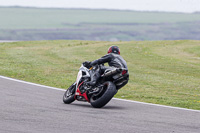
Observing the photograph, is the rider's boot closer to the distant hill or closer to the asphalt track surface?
the asphalt track surface

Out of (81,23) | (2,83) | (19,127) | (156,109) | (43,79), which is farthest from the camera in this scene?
(81,23)

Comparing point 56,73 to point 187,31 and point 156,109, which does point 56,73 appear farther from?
point 187,31

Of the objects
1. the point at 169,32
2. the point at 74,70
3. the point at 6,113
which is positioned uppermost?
the point at 6,113

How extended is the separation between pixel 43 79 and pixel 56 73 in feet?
6.97

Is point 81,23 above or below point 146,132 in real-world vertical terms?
below

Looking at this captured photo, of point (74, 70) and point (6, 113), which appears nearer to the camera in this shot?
point (6, 113)

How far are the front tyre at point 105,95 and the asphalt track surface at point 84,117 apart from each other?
0.14m

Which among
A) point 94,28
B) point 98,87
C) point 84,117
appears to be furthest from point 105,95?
point 94,28

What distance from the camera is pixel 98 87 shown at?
9.95 meters

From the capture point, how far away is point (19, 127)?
23.9ft

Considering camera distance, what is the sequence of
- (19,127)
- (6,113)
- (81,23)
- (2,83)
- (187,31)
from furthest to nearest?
1. (81,23)
2. (187,31)
3. (2,83)
4. (6,113)
5. (19,127)

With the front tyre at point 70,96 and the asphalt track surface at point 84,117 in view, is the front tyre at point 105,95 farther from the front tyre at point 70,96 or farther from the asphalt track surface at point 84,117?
the front tyre at point 70,96

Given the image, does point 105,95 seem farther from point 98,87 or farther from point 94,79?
point 94,79

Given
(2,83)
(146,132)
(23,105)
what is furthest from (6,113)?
(2,83)
